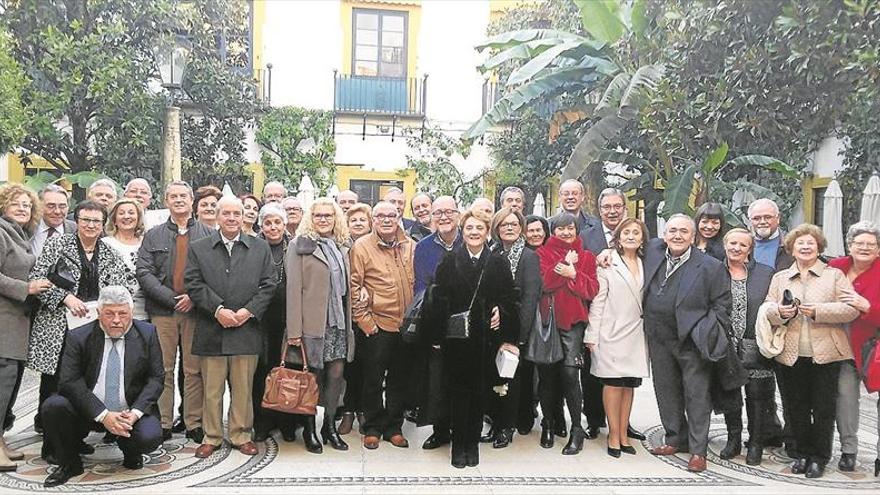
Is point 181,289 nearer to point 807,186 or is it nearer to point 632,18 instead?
point 632,18

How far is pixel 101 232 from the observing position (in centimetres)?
511

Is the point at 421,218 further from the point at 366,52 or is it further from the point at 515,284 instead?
the point at 366,52

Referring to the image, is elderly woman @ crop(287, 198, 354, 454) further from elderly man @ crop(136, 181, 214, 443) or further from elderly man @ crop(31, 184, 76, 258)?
elderly man @ crop(31, 184, 76, 258)

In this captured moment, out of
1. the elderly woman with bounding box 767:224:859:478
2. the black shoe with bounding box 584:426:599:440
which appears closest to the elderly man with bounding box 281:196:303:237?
the black shoe with bounding box 584:426:599:440

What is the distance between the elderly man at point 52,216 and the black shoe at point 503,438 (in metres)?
3.41

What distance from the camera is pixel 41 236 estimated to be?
5.35 meters

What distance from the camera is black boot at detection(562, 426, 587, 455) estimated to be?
531cm

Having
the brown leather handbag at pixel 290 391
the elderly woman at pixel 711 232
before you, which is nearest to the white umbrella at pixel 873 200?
the elderly woman at pixel 711 232

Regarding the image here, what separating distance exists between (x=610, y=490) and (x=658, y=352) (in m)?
1.10

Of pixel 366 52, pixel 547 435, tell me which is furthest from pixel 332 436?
pixel 366 52

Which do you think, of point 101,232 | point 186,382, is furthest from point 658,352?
point 101,232

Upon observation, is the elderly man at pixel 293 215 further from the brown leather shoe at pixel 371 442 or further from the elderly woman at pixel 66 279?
the brown leather shoe at pixel 371 442

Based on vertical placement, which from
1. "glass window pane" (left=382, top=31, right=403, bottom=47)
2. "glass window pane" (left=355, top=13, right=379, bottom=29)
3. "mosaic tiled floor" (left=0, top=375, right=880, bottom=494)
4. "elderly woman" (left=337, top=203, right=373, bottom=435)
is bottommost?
"mosaic tiled floor" (left=0, top=375, right=880, bottom=494)

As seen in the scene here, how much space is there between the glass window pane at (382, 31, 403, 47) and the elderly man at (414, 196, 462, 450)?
9.51m
